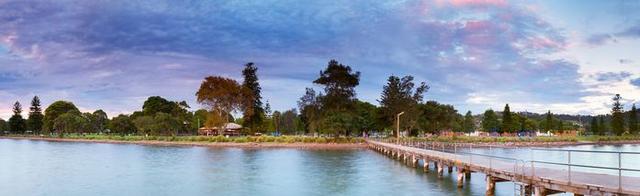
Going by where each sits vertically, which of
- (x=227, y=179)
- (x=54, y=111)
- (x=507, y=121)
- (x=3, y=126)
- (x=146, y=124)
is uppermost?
(x=54, y=111)

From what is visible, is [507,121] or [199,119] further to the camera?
[199,119]

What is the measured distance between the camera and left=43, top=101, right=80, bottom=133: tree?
150 m

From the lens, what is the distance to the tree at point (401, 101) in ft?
316

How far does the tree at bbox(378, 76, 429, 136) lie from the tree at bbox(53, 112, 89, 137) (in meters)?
78.5

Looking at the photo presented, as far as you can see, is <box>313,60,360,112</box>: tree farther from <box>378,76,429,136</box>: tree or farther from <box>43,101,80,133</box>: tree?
<box>43,101,80,133</box>: tree

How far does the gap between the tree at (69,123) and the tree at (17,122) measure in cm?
4425

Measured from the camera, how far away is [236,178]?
129 ft

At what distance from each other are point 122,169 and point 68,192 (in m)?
14.8

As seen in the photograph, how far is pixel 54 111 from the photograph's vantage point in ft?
500

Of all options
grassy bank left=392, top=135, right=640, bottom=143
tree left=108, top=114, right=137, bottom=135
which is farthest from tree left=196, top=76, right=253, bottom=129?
tree left=108, top=114, right=137, bottom=135

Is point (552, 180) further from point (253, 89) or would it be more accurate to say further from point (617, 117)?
point (617, 117)

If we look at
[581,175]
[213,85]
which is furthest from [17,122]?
[581,175]

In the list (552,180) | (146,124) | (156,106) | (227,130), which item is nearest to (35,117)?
(156,106)

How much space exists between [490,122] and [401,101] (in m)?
60.8
